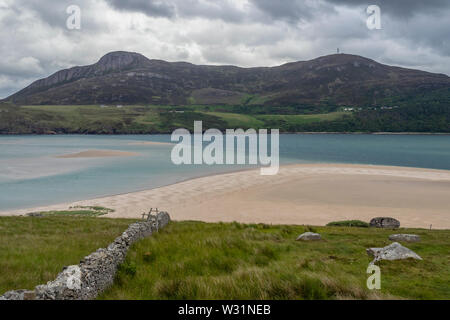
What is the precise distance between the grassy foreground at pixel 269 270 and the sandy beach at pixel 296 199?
1558cm

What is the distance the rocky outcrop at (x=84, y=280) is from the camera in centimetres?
802

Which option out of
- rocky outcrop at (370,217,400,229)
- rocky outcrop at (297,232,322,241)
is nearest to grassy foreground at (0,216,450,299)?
rocky outcrop at (297,232,322,241)

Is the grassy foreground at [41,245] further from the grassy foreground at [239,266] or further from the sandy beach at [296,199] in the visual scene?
the sandy beach at [296,199]

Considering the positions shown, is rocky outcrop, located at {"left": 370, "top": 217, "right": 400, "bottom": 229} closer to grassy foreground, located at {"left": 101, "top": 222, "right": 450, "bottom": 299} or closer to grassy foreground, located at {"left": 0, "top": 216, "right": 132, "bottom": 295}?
grassy foreground, located at {"left": 101, "top": 222, "right": 450, "bottom": 299}

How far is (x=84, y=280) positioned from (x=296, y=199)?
35.7 m

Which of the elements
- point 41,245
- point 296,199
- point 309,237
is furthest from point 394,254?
point 296,199

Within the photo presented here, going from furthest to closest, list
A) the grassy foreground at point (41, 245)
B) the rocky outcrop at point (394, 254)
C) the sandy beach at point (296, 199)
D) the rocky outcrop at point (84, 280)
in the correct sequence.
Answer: the sandy beach at point (296, 199), the rocky outcrop at point (394, 254), the grassy foreground at point (41, 245), the rocky outcrop at point (84, 280)

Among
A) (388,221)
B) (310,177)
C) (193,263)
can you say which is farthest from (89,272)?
(310,177)

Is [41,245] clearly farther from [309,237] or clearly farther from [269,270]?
[309,237]

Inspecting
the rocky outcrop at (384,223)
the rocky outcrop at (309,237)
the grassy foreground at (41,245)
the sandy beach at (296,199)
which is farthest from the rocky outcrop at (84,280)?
the sandy beach at (296,199)

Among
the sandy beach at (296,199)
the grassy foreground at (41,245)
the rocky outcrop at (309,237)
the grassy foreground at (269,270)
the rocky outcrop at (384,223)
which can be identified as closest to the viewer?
the grassy foreground at (269,270)

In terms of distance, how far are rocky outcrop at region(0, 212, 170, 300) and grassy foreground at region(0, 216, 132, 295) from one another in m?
2.25

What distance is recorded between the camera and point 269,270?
10367mm
